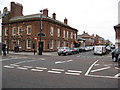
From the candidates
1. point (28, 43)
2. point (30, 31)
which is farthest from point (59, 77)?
point (30, 31)

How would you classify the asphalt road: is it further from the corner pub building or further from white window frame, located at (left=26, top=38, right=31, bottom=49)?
white window frame, located at (left=26, top=38, right=31, bottom=49)

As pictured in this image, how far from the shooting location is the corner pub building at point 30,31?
2905 cm

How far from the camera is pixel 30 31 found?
2995 centimetres

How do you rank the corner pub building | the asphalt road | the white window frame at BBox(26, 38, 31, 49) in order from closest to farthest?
the asphalt road
the corner pub building
the white window frame at BBox(26, 38, 31, 49)

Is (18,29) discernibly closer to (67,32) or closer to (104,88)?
(67,32)

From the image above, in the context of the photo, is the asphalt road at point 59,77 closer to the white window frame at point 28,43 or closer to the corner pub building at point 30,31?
the corner pub building at point 30,31

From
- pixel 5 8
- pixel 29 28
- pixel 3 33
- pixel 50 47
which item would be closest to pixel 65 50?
pixel 50 47

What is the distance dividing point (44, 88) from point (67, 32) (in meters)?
34.6

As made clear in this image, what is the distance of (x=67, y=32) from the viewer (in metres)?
38.8

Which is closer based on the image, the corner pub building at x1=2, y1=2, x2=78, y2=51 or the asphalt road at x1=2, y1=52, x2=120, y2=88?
the asphalt road at x1=2, y1=52, x2=120, y2=88

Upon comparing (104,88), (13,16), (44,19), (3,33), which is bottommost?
(104,88)

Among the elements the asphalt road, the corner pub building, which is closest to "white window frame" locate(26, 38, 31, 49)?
the corner pub building

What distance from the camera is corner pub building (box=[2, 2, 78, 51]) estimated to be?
29.0m

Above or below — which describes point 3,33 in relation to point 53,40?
above
